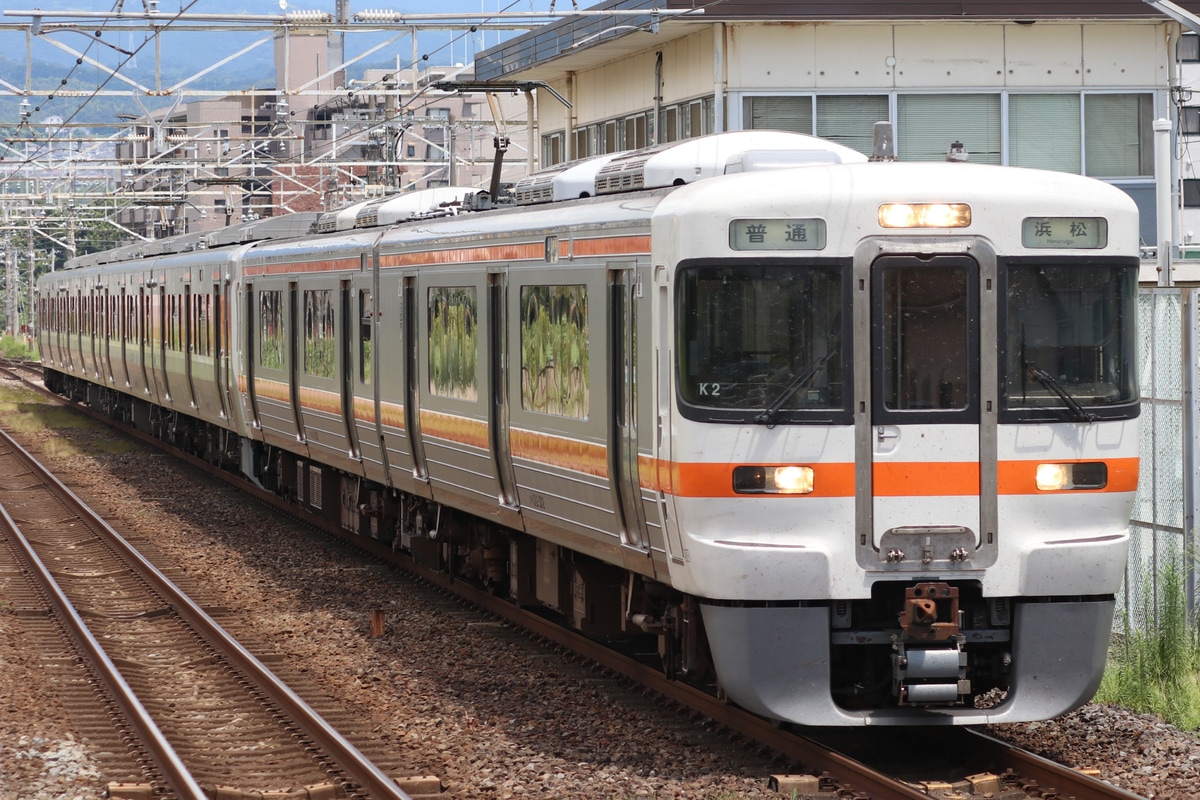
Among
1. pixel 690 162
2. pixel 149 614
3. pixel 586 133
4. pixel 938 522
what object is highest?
pixel 586 133

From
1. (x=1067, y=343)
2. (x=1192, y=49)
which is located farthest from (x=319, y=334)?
(x=1192, y=49)

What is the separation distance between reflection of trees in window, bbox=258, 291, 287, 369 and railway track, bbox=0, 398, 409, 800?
2.27 meters

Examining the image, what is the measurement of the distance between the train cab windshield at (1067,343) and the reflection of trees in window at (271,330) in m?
10.3

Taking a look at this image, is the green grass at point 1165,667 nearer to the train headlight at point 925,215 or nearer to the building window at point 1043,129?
the train headlight at point 925,215

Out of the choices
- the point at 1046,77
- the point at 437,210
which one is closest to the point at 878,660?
the point at 437,210

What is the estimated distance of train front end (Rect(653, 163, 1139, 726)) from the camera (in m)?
7.68

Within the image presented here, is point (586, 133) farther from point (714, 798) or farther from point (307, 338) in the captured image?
point (714, 798)

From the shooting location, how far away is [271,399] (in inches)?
701

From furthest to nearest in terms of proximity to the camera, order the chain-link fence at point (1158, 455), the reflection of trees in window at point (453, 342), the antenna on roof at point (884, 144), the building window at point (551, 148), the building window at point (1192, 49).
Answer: the building window at point (1192, 49) < the building window at point (551, 148) < the reflection of trees in window at point (453, 342) < the chain-link fence at point (1158, 455) < the antenna on roof at point (884, 144)

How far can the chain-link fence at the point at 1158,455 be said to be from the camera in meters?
9.80

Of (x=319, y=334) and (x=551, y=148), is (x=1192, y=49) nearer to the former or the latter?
(x=551, y=148)

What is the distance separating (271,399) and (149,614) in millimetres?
5017

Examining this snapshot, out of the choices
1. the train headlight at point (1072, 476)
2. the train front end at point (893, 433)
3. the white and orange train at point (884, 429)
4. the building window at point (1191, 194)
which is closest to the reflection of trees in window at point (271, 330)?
the white and orange train at point (884, 429)

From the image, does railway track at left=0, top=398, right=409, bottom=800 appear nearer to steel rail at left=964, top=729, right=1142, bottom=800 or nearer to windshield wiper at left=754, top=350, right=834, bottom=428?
windshield wiper at left=754, top=350, right=834, bottom=428
